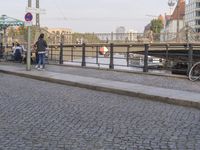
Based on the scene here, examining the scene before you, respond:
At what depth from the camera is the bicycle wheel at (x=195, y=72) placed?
17.1 m

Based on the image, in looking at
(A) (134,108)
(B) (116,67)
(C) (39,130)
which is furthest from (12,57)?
(C) (39,130)

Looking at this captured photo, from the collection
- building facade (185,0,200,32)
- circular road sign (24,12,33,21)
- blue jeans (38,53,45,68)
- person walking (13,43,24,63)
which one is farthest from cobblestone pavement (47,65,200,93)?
building facade (185,0,200,32)

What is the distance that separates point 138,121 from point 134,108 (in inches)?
74.3

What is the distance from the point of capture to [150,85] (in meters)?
15.7

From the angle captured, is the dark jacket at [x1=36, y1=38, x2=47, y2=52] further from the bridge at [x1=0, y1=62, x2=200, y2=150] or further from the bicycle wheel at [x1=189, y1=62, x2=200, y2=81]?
the bicycle wheel at [x1=189, y1=62, x2=200, y2=81]

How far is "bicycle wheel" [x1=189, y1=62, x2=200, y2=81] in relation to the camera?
17062 millimetres

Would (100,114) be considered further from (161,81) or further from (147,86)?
(161,81)

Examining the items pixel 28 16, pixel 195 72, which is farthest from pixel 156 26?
pixel 195 72

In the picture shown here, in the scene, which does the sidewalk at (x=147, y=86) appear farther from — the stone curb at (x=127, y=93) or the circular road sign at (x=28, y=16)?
the circular road sign at (x=28, y=16)

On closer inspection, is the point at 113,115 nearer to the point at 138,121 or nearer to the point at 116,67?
the point at 138,121

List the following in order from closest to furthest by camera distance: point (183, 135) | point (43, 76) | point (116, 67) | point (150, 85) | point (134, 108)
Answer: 1. point (183, 135)
2. point (134, 108)
3. point (150, 85)
4. point (43, 76)
5. point (116, 67)

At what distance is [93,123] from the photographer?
9172 millimetres

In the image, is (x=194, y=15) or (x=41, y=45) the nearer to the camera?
(x=41, y=45)

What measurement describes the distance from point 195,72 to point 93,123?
8.98 metres
